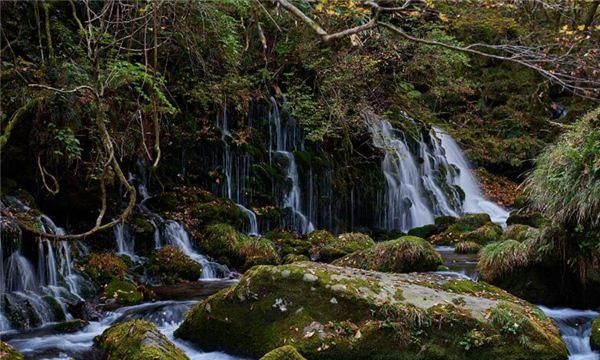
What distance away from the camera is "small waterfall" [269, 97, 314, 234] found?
13.8 metres

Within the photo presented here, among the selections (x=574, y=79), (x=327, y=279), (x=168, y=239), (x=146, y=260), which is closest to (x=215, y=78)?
(x=168, y=239)

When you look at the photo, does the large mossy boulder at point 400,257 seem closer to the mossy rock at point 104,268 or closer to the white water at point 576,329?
the white water at point 576,329

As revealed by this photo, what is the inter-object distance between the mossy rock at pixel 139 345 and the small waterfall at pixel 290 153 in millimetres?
8260

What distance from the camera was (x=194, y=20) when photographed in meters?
10.6

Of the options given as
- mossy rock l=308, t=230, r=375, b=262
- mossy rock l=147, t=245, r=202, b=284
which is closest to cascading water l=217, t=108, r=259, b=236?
mossy rock l=308, t=230, r=375, b=262

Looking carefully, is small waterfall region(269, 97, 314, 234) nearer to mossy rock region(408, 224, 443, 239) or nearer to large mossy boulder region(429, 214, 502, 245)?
mossy rock region(408, 224, 443, 239)

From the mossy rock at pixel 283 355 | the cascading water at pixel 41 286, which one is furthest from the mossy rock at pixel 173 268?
the mossy rock at pixel 283 355

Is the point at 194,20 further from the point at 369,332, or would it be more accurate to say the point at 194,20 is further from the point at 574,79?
the point at 574,79

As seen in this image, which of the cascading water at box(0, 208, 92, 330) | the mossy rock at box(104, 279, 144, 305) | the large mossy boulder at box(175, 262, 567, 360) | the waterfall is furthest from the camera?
the waterfall

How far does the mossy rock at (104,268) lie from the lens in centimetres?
842

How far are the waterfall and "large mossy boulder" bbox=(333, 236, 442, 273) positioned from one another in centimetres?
596

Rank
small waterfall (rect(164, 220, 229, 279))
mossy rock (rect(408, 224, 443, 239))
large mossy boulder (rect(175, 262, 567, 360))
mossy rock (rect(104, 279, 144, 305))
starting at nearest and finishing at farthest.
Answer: large mossy boulder (rect(175, 262, 567, 360))
mossy rock (rect(104, 279, 144, 305))
small waterfall (rect(164, 220, 229, 279))
mossy rock (rect(408, 224, 443, 239))

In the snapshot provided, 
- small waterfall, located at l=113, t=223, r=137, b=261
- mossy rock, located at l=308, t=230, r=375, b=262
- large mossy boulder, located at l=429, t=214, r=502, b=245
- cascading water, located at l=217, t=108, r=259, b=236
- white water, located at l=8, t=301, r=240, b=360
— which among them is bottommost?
large mossy boulder, located at l=429, t=214, r=502, b=245

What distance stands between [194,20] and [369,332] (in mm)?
7416
